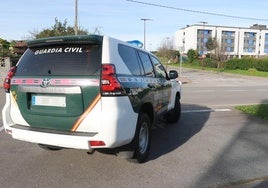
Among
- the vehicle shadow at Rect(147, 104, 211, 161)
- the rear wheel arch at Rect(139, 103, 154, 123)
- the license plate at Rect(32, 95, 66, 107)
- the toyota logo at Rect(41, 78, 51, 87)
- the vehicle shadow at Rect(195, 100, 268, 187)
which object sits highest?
the toyota logo at Rect(41, 78, 51, 87)

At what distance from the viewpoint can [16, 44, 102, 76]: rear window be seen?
13.4 ft

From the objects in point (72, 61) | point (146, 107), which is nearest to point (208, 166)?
point (146, 107)

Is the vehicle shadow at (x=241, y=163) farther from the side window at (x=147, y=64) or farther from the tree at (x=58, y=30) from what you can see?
the tree at (x=58, y=30)

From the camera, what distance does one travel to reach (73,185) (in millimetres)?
3988

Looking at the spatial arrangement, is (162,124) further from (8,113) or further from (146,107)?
(8,113)

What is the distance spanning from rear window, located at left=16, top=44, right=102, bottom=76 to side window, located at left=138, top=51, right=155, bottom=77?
4.62 feet

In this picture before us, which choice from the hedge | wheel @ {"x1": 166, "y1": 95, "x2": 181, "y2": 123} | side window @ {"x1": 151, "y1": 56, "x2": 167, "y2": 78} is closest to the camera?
side window @ {"x1": 151, "y1": 56, "x2": 167, "y2": 78}

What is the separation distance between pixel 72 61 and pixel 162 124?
4.08 m

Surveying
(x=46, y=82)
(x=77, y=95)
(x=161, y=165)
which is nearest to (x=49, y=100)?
(x=46, y=82)

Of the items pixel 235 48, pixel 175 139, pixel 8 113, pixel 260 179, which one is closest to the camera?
pixel 260 179

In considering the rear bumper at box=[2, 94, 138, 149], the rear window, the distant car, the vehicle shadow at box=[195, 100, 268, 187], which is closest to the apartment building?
the vehicle shadow at box=[195, 100, 268, 187]

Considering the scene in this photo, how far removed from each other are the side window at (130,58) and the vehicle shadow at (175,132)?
1.46 meters

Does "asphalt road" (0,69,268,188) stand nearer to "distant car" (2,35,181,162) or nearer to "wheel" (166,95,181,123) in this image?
"distant car" (2,35,181,162)

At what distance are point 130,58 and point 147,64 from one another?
2.85 ft
